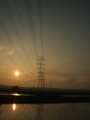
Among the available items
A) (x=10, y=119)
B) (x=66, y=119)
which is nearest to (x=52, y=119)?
(x=66, y=119)

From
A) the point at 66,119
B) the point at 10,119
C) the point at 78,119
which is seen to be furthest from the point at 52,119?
the point at 10,119

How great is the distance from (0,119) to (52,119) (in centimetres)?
595

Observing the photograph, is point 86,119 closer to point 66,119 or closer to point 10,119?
point 66,119

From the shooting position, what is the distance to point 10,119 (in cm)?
2094

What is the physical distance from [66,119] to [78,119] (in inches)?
56.5

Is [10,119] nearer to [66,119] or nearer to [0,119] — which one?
[0,119]

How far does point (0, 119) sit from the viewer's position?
68.4 feet

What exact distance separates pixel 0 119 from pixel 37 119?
14.0 ft

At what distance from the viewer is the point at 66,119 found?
21.8 m

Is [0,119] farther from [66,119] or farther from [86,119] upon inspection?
[86,119]

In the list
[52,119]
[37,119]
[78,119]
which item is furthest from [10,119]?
[78,119]

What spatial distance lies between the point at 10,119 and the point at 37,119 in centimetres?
315

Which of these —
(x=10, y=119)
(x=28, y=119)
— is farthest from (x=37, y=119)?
(x=10, y=119)

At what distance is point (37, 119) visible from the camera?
21719mm
